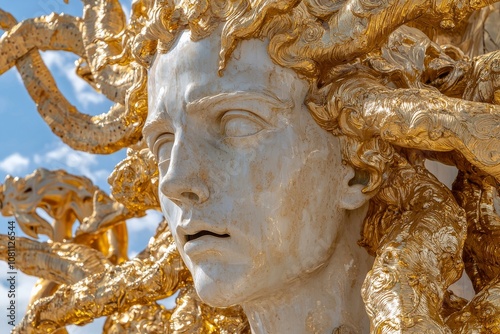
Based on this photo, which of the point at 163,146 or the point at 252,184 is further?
the point at 163,146

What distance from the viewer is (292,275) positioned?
1.69 meters

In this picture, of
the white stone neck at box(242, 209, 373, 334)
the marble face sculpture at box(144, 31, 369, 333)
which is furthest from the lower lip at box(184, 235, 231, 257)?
the white stone neck at box(242, 209, 373, 334)

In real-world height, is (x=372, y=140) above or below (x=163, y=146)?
below

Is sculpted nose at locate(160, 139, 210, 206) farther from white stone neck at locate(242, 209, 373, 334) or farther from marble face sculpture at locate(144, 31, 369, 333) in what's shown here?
white stone neck at locate(242, 209, 373, 334)

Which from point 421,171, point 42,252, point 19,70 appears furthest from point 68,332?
point 421,171

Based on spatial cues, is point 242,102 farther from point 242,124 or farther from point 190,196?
point 190,196

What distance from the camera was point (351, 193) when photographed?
172cm

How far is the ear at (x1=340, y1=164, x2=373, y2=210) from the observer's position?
1.71 m

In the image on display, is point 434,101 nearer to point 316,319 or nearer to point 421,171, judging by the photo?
point 421,171

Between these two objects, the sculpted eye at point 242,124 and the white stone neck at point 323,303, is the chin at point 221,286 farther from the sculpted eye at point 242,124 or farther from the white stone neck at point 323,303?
the sculpted eye at point 242,124

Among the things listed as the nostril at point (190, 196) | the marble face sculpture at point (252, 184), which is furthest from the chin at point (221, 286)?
the nostril at point (190, 196)

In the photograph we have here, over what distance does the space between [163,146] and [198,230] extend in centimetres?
17

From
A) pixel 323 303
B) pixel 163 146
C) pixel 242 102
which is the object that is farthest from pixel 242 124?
pixel 323 303

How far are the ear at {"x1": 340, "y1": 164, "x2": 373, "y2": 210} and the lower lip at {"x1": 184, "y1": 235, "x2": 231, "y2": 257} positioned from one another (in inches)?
7.5
